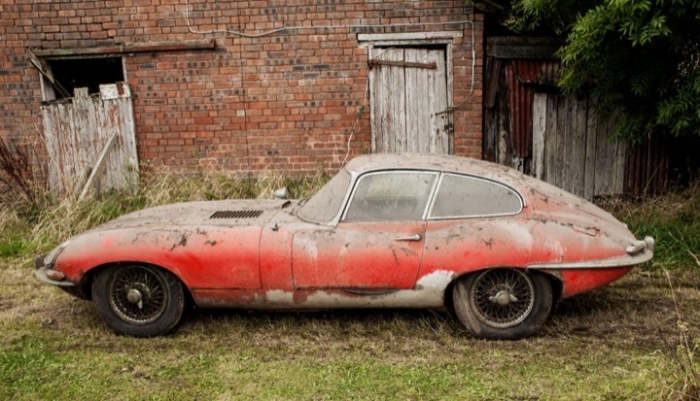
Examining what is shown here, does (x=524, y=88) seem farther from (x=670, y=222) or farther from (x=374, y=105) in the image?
(x=670, y=222)

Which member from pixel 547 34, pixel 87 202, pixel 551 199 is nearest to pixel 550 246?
pixel 551 199

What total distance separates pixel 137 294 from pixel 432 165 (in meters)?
2.54

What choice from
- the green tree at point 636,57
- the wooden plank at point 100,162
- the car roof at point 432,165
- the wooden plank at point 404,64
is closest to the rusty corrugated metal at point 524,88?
the green tree at point 636,57

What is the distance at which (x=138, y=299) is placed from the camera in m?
5.15

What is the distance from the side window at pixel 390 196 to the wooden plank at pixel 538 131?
13.3 feet

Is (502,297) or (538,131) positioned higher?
(538,131)

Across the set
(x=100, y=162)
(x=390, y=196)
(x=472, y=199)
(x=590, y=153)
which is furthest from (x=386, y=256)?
(x=100, y=162)

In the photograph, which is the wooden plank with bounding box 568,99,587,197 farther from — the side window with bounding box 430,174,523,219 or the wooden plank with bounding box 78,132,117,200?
the wooden plank with bounding box 78,132,117,200

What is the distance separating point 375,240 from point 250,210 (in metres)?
1.32

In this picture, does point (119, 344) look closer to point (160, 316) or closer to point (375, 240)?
point (160, 316)

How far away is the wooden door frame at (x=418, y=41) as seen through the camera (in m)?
8.71

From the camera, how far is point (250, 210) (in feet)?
18.8

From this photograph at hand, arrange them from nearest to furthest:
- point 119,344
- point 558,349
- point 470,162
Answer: point 558,349, point 119,344, point 470,162

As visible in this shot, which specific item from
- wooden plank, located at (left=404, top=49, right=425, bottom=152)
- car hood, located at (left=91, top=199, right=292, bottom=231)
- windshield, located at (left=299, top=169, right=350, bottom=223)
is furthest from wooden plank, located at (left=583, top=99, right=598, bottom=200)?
car hood, located at (left=91, top=199, right=292, bottom=231)
